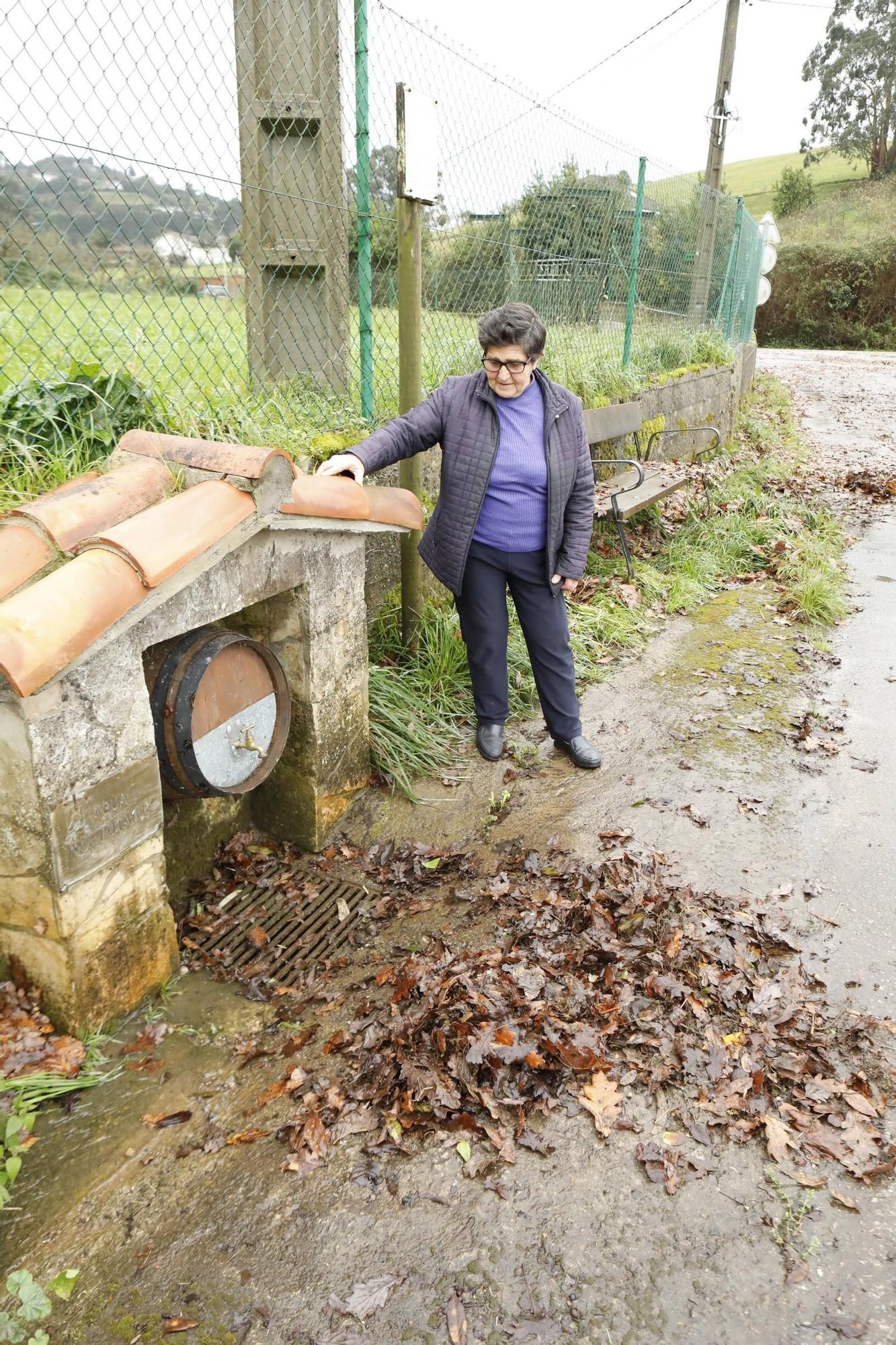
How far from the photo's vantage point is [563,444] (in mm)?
3850

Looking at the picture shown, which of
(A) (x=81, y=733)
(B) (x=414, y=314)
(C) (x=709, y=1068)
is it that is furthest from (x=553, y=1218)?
(B) (x=414, y=314)

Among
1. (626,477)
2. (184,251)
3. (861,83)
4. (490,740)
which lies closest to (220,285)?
(184,251)

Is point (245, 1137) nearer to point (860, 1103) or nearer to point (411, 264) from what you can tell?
point (860, 1103)

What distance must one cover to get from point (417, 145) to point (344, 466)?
1601 millimetres

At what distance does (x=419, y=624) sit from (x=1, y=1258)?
3.22 meters

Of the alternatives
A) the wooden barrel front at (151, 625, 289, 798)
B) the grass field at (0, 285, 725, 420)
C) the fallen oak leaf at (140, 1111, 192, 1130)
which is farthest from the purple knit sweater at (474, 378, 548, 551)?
the fallen oak leaf at (140, 1111, 192, 1130)

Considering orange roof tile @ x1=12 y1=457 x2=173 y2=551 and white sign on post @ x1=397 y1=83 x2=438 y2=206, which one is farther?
white sign on post @ x1=397 y1=83 x2=438 y2=206

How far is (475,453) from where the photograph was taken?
3814 mm

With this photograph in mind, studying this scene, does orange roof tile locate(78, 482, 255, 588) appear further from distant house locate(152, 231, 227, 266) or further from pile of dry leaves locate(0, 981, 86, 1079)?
pile of dry leaves locate(0, 981, 86, 1079)

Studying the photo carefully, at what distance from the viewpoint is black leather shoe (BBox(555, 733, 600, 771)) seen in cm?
434

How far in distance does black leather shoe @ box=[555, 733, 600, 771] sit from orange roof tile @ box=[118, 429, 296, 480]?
6.54ft

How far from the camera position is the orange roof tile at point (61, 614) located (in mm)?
2090

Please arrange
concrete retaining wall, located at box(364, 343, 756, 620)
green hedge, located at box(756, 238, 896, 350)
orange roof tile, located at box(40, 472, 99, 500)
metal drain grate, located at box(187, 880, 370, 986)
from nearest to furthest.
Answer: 1. orange roof tile, located at box(40, 472, 99, 500)
2. metal drain grate, located at box(187, 880, 370, 986)
3. concrete retaining wall, located at box(364, 343, 756, 620)
4. green hedge, located at box(756, 238, 896, 350)

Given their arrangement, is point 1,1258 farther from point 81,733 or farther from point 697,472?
point 697,472
